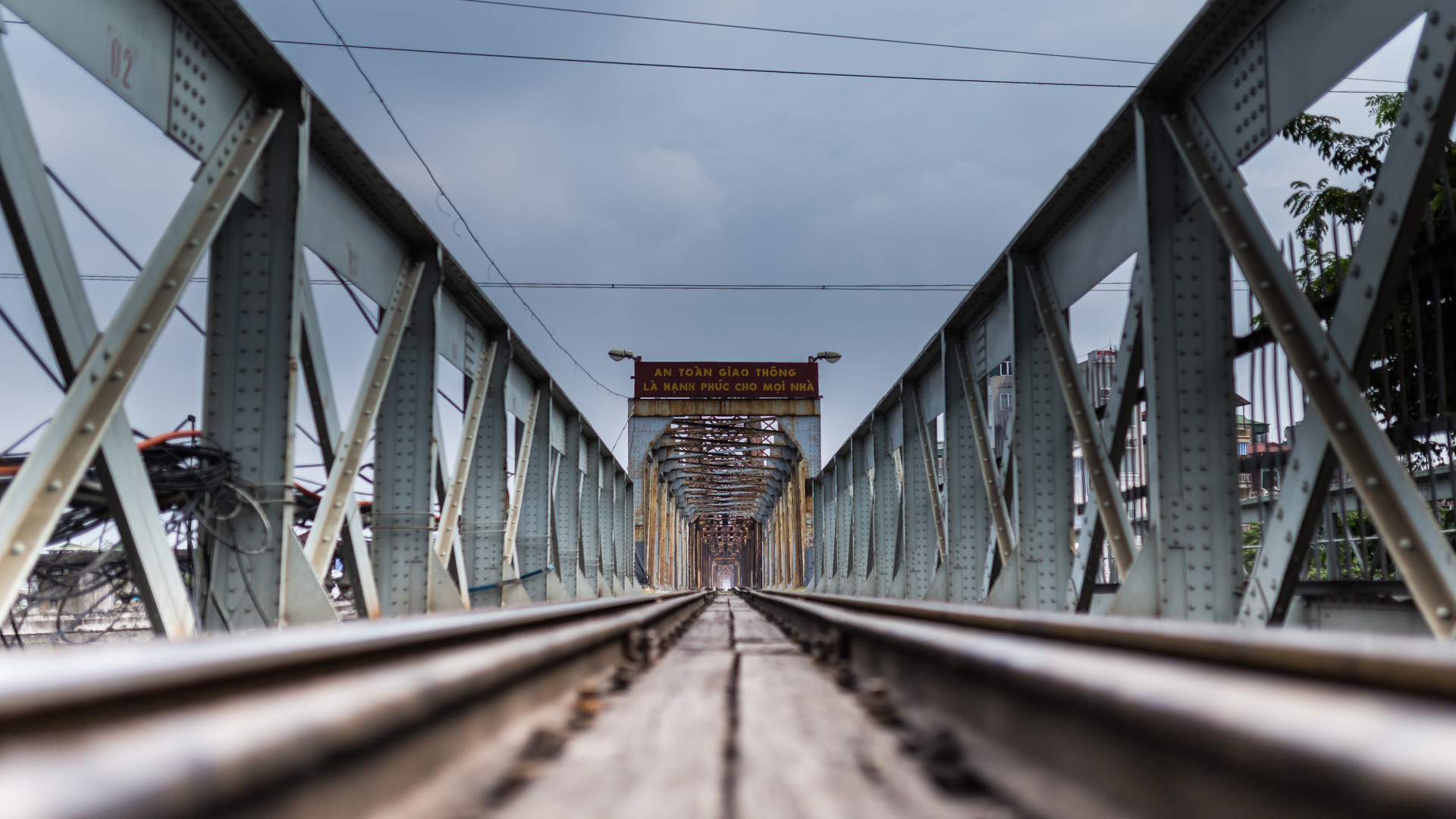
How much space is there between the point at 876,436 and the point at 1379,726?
17.7 m

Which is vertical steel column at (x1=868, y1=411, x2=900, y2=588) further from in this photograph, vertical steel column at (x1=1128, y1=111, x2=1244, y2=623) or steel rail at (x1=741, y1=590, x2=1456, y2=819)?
steel rail at (x1=741, y1=590, x2=1456, y2=819)

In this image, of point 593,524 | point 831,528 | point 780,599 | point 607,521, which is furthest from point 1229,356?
point 831,528

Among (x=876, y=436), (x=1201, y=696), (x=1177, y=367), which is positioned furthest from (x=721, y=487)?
(x=1201, y=696)

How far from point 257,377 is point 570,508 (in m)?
13.4

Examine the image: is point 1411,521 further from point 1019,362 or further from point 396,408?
point 396,408

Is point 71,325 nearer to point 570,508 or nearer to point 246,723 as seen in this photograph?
point 246,723

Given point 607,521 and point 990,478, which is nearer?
point 990,478

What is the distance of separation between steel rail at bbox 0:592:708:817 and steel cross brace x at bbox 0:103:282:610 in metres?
3.10

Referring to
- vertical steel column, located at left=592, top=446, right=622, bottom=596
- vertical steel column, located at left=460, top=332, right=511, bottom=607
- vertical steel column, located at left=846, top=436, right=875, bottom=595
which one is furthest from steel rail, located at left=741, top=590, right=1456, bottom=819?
vertical steel column, located at left=592, top=446, right=622, bottom=596

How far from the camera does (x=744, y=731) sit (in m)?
2.26

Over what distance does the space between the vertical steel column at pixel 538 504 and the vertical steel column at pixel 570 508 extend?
1077 mm

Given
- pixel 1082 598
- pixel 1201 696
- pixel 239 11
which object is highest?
pixel 239 11

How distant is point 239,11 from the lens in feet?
18.6

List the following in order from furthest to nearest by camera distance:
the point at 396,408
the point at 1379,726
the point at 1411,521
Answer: the point at 396,408 < the point at 1411,521 < the point at 1379,726
